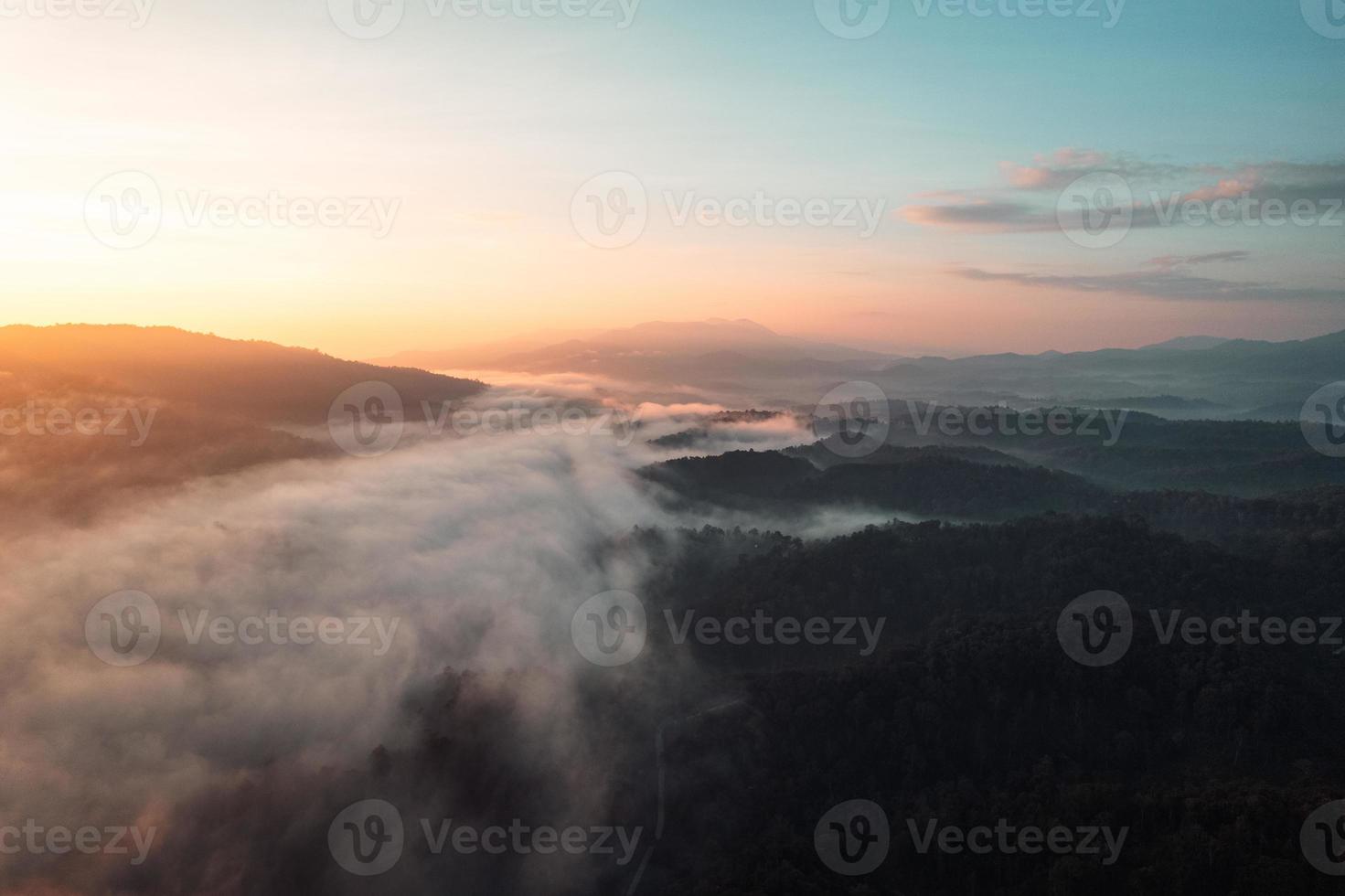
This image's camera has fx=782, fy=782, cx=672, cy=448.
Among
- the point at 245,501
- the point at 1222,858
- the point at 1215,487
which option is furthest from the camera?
the point at 1215,487

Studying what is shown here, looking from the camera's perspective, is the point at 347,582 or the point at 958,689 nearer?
the point at 958,689

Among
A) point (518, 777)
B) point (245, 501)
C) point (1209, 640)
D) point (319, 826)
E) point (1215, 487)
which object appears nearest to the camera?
point (319, 826)

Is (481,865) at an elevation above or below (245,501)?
below

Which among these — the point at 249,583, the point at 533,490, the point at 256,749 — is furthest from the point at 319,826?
the point at 533,490

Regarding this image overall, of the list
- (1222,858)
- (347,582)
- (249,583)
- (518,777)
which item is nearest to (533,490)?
(347,582)

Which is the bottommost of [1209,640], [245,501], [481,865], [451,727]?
[481,865]

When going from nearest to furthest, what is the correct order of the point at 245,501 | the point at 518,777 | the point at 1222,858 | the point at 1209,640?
the point at 1222,858
the point at 518,777
the point at 1209,640
the point at 245,501

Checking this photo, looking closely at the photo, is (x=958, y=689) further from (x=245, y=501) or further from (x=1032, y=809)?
(x=245, y=501)

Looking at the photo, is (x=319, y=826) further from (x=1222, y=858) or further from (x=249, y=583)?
(x=1222, y=858)

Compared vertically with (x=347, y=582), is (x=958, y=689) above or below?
below
